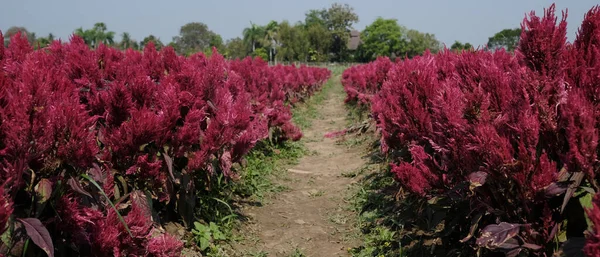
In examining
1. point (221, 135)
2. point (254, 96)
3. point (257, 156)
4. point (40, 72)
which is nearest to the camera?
point (40, 72)

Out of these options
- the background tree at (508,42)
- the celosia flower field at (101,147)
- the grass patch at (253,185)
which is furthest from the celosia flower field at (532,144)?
the grass patch at (253,185)

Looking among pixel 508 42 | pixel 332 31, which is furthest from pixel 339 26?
pixel 508 42

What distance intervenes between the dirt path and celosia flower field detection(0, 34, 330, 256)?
67cm

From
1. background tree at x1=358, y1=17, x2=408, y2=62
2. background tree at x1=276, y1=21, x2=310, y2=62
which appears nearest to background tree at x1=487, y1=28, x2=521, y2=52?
background tree at x1=276, y1=21, x2=310, y2=62

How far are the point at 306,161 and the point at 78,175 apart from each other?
4.95 meters

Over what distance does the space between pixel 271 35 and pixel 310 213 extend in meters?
77.8

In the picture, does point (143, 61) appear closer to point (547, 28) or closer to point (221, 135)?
point (221, 135)

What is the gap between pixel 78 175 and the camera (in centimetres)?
196

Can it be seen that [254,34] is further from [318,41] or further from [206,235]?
[206,235]

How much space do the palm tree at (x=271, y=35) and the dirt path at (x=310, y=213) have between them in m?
73.6

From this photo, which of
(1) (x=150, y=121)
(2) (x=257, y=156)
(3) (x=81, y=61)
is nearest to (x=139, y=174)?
(1) (x=150, y=121)

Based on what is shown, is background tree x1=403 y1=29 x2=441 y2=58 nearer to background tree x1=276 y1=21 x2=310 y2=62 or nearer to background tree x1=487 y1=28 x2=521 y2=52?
background tree x1=276 y1=21 x2=310 y2=62

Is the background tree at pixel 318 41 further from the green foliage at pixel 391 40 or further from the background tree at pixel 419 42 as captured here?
the background tree at pixel 419 42

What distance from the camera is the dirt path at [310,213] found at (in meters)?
3.75
